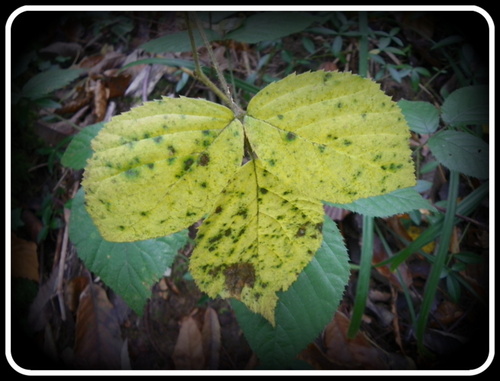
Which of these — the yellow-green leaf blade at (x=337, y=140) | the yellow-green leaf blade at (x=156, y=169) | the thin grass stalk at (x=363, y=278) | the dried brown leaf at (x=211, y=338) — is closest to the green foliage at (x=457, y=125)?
the thin grass stalk at (x=363, y=278)

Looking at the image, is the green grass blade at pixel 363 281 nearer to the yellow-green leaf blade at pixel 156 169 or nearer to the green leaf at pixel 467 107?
the green leaf at pixel 467 107

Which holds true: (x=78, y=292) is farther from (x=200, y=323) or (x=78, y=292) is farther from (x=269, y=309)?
(x=269, y=309)

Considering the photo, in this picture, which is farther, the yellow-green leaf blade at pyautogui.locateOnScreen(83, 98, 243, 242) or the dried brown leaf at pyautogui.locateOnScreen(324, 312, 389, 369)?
the dried brown leaf at pyautogui.locateOnScreen(324, 312, 389, 369)

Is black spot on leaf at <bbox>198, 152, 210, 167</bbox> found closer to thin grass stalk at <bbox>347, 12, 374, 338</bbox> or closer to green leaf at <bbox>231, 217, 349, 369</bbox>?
green leaf at <bbox>231, 217, 349, 369</bbox>

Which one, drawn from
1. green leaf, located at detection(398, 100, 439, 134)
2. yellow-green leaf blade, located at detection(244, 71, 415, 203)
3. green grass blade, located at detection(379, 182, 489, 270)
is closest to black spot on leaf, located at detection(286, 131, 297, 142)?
yellow-green leaf blade, located at detection(244, 71, 415, 203)

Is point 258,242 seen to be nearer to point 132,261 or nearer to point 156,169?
point 156,169

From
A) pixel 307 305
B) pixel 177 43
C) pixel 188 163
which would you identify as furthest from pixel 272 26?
pixel 307 305
